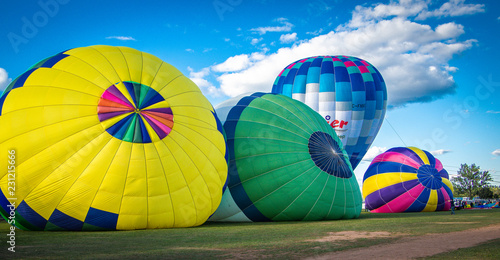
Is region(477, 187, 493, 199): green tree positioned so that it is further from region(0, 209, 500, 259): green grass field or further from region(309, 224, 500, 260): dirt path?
region(0, 209, 500, 259): green grass field

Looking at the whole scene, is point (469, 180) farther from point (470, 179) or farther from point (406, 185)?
point (406, 185)

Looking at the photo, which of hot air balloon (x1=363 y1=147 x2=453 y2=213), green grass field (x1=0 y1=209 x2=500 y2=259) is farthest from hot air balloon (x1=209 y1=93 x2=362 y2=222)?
hot air balloon (x1=363 y1=147 x2=453 y2=213)

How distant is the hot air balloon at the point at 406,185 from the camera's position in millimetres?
18688

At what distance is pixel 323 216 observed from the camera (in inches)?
496

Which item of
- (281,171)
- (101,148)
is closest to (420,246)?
(281,171)

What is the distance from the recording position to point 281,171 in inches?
482

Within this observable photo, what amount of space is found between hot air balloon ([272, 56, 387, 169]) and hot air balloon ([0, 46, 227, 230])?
38.8ft

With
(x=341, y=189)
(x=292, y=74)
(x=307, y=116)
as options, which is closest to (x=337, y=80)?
(x=292, y=74)

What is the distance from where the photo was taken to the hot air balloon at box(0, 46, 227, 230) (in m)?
8.68

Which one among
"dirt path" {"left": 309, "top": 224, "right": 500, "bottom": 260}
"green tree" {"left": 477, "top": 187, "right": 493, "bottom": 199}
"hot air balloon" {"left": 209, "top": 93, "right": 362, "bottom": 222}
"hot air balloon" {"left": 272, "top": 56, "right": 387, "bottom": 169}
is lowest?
"green tree" {"left": 477, "top": 187, "right": 493, "bottom": 199}

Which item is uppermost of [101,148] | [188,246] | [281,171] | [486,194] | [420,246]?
[101,148]

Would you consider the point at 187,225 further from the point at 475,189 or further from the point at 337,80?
the point at 475,189

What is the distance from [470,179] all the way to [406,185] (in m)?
40.5

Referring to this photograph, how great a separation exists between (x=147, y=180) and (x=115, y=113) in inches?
70.5
